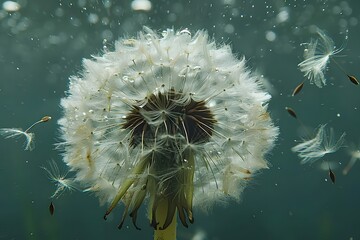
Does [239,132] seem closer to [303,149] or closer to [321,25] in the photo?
[303,149]

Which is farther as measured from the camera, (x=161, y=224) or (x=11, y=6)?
(x=11, y=6)

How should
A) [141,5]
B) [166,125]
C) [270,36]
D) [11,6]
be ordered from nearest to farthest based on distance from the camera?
[166,125], [141,5], [11,6], [270,36]

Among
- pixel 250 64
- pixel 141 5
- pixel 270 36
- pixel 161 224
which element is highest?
pixel 161 224

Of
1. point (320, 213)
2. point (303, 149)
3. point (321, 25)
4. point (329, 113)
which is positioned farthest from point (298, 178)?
point (303, 149)

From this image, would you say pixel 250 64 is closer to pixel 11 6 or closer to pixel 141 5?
pixel 141 5

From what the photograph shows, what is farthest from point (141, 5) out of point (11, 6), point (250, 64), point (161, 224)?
point (161, 224)

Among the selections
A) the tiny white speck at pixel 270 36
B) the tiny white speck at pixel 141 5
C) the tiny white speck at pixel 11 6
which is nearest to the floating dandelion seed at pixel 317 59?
the tiny white speck at pixel 141 5

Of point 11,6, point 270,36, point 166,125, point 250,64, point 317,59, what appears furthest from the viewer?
point 270,36

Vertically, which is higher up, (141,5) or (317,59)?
(317,59)
